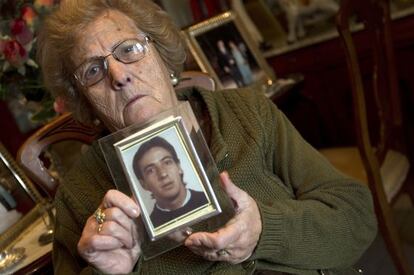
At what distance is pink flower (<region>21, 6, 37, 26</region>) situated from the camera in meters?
1.54

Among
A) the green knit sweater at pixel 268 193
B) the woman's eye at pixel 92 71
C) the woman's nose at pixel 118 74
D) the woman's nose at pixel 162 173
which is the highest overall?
the woman's eye at pixel 92 71

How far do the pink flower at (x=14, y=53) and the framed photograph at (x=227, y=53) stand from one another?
0.72 m

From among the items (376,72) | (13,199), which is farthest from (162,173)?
(376,72)

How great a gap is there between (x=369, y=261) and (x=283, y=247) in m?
1.28

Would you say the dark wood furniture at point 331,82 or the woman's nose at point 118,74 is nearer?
the woman's nose at point 118,74

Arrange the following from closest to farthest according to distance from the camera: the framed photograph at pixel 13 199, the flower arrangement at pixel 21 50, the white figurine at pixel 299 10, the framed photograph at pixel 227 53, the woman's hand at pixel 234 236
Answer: the woman's hand at pixel 234 236
the framed photograph at pixel 13 199
the flower arrangement at pixel 21 50
the framed photograph at pixel 227 53
the white figurine at pixel 299 10

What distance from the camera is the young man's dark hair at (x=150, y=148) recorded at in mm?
799

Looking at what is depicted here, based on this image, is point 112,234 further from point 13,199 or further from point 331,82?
point 331,82

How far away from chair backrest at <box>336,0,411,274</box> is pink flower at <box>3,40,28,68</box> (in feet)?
3.21

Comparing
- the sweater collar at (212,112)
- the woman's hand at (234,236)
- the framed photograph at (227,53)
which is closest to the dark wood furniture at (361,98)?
the framed photograph at (227,53)

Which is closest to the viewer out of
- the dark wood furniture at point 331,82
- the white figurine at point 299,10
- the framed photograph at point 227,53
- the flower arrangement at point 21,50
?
the flower arrangement at point 21,50

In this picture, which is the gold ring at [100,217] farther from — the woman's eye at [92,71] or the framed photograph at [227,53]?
the framed photograph at [227,53]

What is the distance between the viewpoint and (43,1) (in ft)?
4.97

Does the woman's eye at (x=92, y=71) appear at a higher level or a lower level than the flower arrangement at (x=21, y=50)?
lower
